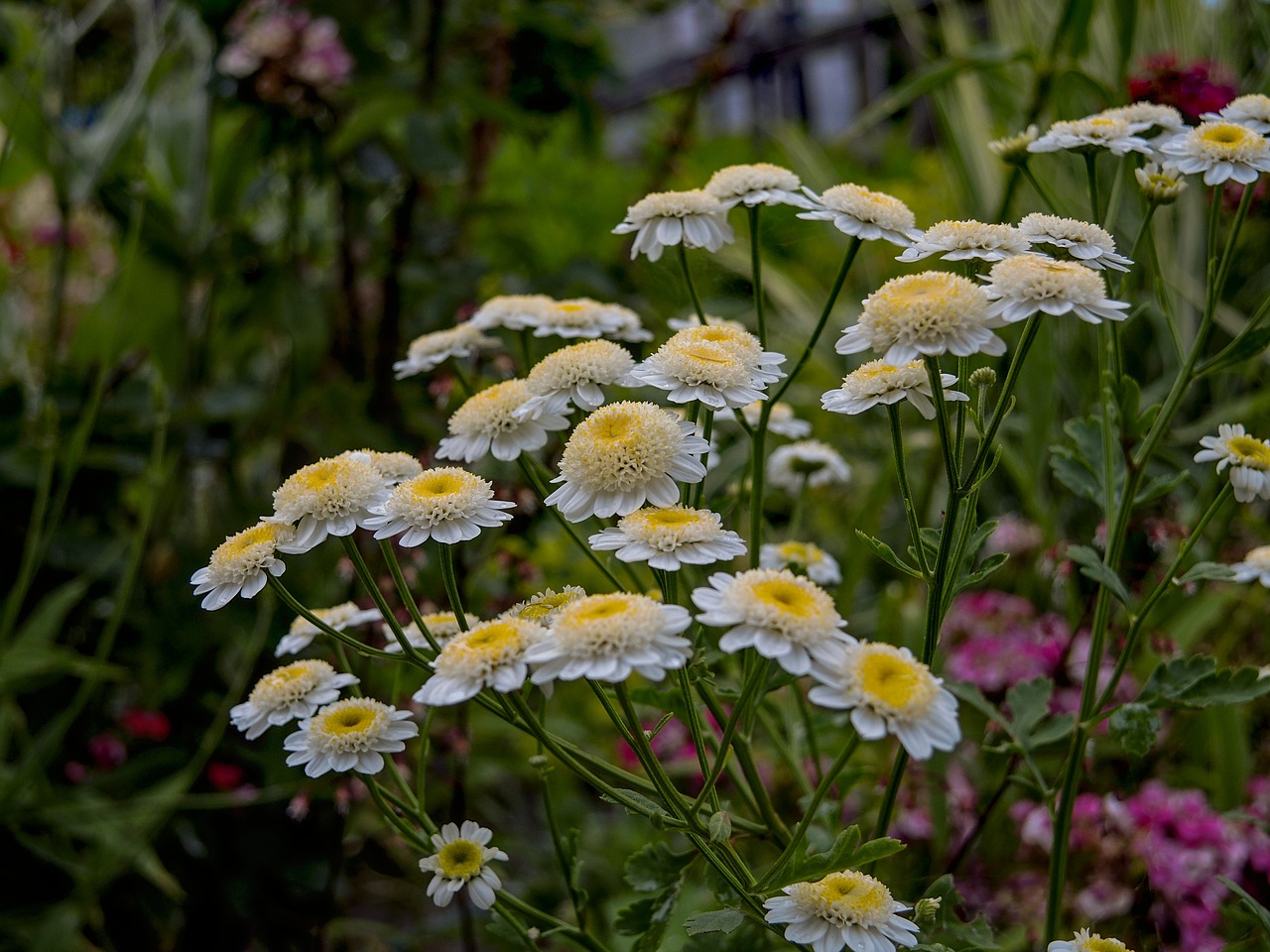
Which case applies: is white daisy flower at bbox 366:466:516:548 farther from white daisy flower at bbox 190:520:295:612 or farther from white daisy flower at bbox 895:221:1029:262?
white daisy flower at bbox 895:221:1029:262

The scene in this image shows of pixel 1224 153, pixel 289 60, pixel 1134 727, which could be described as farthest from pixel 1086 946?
pixel 289 60

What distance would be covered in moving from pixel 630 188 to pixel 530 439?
94.0 inches

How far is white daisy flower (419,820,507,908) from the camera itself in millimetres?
586

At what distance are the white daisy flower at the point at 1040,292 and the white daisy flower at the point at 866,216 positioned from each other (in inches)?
4.6

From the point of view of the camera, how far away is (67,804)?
119cm

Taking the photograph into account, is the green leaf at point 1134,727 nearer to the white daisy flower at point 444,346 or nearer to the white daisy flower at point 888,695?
the white daisy flower at point 888,695

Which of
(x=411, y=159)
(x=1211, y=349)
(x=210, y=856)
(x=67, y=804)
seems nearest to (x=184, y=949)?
(x=210, y=856)

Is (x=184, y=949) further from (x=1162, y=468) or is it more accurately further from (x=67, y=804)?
(x=1162, y=468)

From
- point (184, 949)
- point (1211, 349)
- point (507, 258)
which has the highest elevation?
point (507, 258)

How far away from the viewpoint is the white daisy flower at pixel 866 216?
0.64 metres

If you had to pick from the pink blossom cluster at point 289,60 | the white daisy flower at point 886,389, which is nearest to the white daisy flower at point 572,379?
the white daisy flower at point 886,389

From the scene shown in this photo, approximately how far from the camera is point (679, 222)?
2.33 feet

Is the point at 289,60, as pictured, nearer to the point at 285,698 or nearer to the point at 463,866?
the point at 285,698

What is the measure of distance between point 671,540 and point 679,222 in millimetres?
279
